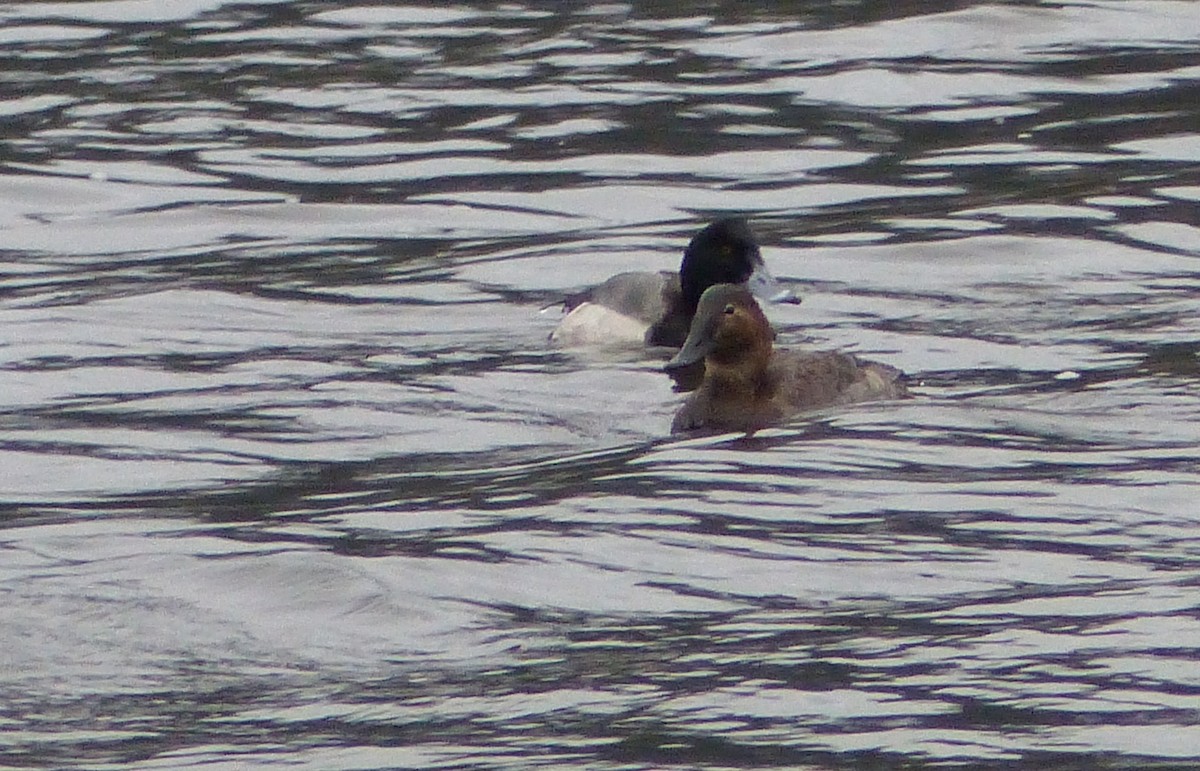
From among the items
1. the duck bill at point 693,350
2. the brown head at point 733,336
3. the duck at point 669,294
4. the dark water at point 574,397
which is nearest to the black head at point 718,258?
Result: the duck at point 669,294

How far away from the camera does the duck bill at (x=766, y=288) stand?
13633mm

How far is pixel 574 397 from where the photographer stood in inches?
476

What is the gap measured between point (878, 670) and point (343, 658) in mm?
1557

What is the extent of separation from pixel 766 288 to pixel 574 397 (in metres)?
1.94

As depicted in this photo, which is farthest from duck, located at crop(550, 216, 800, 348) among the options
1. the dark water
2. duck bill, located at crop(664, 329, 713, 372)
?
duck bill, located at crop(664, 329, 713, 372)

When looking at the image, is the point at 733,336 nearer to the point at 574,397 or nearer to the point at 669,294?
the point at 574,397

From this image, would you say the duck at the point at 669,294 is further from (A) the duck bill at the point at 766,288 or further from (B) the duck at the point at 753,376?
(B) the duck at the point at 753,376

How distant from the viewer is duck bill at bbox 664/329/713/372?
11.9 m

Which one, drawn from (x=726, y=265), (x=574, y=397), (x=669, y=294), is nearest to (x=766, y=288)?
(x=726, y=265)

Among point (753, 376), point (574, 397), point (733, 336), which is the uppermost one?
point (733, 336)

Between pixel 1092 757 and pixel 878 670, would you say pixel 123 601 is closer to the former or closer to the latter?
pixel 878 670

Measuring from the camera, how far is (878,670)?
7477mm

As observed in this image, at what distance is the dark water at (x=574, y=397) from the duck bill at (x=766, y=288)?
0.26 meters

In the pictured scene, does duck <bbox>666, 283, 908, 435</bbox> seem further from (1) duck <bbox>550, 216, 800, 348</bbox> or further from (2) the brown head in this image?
(1) duck <bbox>550, 216, 800, 348</bbox>
